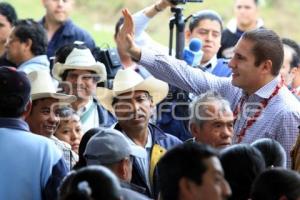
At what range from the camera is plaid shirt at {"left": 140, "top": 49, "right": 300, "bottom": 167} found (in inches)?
255

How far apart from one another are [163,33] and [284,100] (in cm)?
827

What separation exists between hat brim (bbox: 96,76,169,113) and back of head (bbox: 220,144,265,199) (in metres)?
1.93

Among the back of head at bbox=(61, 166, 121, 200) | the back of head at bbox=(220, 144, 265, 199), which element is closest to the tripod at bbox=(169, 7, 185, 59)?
the back of head at bbox=(220, 144, 265, 199)

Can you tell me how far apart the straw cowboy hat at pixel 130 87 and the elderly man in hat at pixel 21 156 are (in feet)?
4.60

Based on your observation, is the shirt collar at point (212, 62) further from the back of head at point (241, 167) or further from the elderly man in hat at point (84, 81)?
Answer: the back of head at point (241, 167)

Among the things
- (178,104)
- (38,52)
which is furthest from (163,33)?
(178,104)

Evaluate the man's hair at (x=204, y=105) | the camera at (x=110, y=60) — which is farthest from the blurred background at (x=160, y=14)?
the man's hair at (x=204, y=105)

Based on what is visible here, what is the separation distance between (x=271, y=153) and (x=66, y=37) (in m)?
4.56

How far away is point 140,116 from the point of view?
6.77m

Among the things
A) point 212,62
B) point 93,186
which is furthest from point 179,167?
point 212,62

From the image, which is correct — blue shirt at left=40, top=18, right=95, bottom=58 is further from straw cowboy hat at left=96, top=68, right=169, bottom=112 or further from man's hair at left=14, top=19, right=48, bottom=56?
straw cowboy hat at left=96, top=68, right=169, bottom=112

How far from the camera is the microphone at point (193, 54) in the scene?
814 cm

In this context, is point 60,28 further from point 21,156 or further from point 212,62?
point 21,156

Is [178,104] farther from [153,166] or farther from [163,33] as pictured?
[163,33]
